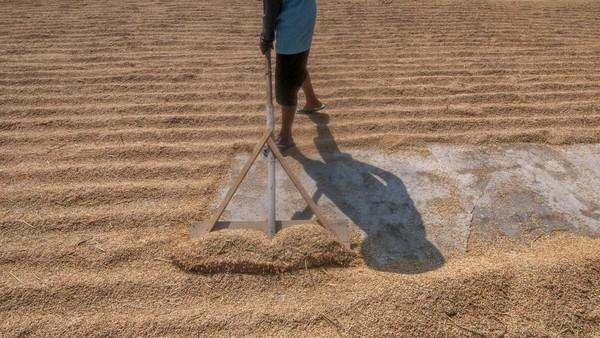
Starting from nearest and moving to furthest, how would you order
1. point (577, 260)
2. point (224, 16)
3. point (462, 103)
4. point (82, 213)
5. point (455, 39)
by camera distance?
point (577, 260)
point (82, 213)
point (462, 103)
point (455, 39)
point (224, 16)

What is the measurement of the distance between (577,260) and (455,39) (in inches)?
129

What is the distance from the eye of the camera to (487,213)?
2.36 m

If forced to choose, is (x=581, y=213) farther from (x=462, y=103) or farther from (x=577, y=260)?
(x=462, y=103)

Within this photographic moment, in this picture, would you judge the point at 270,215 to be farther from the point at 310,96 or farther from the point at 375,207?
the point at 310,96

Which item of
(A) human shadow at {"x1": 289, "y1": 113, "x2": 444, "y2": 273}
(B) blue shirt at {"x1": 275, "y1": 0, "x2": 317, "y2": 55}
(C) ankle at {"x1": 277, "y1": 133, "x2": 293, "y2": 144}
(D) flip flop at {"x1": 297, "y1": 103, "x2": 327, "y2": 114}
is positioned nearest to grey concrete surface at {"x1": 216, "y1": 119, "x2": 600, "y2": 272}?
(A) human shadow at {"x1": 289, "y1": 113, "x2": 444, "y2": 273}

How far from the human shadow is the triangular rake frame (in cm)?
14

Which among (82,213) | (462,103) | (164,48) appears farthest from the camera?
(164,48)

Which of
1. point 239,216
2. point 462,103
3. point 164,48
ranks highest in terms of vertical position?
point 164,48

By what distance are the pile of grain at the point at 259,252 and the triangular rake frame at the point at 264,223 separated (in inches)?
3.0

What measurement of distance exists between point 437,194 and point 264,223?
109cm

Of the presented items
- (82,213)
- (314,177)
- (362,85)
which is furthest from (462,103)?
(82,213)

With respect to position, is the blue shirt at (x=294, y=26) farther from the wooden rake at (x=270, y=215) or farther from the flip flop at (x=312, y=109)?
the flip flop at (x=312, y=109)

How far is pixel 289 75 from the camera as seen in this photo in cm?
264

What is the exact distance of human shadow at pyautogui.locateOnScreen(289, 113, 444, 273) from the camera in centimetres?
208
